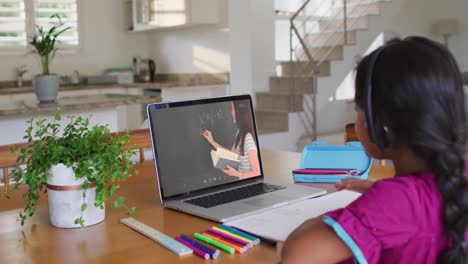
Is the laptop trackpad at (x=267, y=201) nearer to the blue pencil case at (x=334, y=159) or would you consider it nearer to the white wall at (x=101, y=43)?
the blue pencil case at (x=334, y=159)

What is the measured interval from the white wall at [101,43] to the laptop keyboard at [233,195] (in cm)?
464

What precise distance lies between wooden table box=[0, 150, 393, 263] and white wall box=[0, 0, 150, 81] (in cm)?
453

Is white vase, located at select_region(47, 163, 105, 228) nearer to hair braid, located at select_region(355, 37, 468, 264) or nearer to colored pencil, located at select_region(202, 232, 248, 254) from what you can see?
colored pencil, located at select_region(202, 232, 248, 254)

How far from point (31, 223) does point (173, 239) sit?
1.20ft

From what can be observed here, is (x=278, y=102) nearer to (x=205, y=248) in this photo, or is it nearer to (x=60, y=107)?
(x=60, y=107)

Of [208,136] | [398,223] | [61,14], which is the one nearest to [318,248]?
[398,223]

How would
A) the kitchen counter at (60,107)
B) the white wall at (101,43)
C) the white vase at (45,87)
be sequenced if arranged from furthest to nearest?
the white wall at (101,43)
the white vase at (45,87)
the kitchen counter at (60,107)

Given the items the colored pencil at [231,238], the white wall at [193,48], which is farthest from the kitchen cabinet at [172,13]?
the colored pencil at [231,238]

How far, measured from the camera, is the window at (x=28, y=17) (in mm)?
5355

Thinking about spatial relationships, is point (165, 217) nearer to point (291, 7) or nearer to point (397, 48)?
point (397, 48)

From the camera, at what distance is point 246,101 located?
61.1 inches

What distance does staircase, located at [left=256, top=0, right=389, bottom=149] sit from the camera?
585cm

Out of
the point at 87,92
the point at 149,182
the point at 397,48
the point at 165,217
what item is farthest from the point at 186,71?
the point at 397,48

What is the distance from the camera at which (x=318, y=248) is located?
2.64 ft
